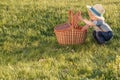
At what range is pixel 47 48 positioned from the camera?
7469 millimetres

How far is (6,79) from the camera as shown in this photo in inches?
215

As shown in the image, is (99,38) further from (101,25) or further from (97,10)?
(97,10)

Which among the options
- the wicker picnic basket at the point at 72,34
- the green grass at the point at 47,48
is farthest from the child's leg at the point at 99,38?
the wicker picnic basket at the point at 72,34

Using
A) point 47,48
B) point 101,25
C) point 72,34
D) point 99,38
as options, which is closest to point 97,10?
point 101,25

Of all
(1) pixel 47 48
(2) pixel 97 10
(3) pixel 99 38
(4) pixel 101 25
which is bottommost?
(1) pixel 47 48

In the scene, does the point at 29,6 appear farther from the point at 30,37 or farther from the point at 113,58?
the point at 113,58

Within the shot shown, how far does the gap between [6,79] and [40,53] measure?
1.83m

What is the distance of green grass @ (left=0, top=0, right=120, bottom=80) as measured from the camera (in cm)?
578

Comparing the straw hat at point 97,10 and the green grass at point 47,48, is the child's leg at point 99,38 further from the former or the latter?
the straw hat at point 97,10

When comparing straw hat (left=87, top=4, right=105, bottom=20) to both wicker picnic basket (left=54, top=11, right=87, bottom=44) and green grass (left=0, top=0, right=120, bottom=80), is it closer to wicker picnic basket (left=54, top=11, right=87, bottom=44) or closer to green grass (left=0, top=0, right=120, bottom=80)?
wicker picnic basket (left=54, top=11, right=87, bottom=44)

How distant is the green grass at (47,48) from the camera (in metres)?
5.78

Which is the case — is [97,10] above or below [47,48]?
above

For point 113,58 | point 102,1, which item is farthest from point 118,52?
point 102,1

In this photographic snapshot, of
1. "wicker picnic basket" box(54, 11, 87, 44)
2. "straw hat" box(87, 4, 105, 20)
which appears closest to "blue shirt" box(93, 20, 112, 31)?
"straw hat" box(87, 4, 105, 20)
